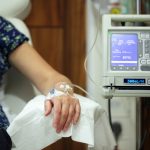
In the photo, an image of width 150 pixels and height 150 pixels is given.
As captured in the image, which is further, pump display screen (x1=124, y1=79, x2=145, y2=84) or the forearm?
the forearm

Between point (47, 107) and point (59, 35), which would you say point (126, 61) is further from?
A: point (59, 35)

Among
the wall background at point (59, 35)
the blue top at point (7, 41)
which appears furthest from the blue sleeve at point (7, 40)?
the wall background at point (59, 35)

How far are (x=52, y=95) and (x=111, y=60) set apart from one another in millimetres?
204

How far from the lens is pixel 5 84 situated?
4.57 feet

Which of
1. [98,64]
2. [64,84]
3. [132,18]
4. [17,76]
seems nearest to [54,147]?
[98,64]

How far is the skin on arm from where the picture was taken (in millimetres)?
1000

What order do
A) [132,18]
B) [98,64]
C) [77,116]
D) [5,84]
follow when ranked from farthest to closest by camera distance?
[98,64] < [5,84] < [132,18] < [77,116]

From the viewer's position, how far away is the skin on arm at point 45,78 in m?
1.00

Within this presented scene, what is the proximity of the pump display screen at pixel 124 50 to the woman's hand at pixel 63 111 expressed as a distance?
0.59ft

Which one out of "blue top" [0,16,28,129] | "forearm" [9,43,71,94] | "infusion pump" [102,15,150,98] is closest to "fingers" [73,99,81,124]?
"infusion pump" [102,15,150,98]

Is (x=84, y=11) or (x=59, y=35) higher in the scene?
(x=84, y=11)

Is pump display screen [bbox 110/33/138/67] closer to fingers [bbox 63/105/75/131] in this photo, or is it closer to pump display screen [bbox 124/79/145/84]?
pump display screen [bbox 124/79/145/84]

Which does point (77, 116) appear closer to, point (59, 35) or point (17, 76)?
point (17, 76)

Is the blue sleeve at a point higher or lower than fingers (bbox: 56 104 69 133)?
higher
